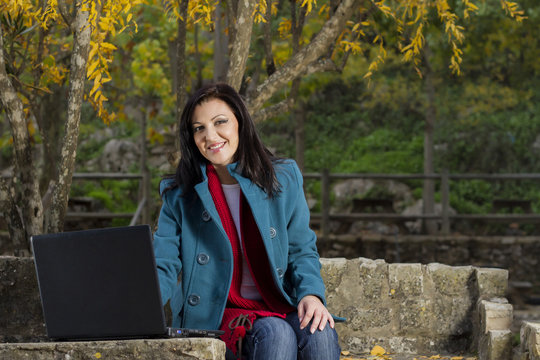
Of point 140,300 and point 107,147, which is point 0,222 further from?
point 140,300

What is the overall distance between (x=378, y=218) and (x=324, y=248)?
878 millimetres

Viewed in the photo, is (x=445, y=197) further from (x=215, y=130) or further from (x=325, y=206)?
(x=215, y=130)

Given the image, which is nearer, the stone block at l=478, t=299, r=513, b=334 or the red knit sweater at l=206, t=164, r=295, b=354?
the red knit sweater at l=206, t=164, r=295, b=354

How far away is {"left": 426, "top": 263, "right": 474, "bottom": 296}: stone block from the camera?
404 centimetres

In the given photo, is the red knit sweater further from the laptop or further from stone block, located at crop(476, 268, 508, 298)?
stone block, located at crop(476, 268, 508, 298)

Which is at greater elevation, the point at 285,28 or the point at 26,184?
the point at 285,28

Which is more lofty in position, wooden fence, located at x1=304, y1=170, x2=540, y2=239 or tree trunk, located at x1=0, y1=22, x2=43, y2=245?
tree trunk, located at x1=0, y1=22, x2=43, y2=245

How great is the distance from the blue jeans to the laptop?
376 millimetres

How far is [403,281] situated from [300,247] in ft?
4.05

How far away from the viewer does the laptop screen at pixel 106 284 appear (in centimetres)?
239

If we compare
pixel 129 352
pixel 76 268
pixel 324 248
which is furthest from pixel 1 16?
pixel 324 248

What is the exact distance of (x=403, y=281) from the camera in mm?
4023

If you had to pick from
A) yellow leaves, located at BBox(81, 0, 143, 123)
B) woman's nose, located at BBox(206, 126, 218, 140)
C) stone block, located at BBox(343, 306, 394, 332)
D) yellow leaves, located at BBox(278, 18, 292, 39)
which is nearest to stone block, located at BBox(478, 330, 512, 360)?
stone block, located at BBox(343, 306, 394, 332)

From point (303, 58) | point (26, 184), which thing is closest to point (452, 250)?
point (303, 58)
